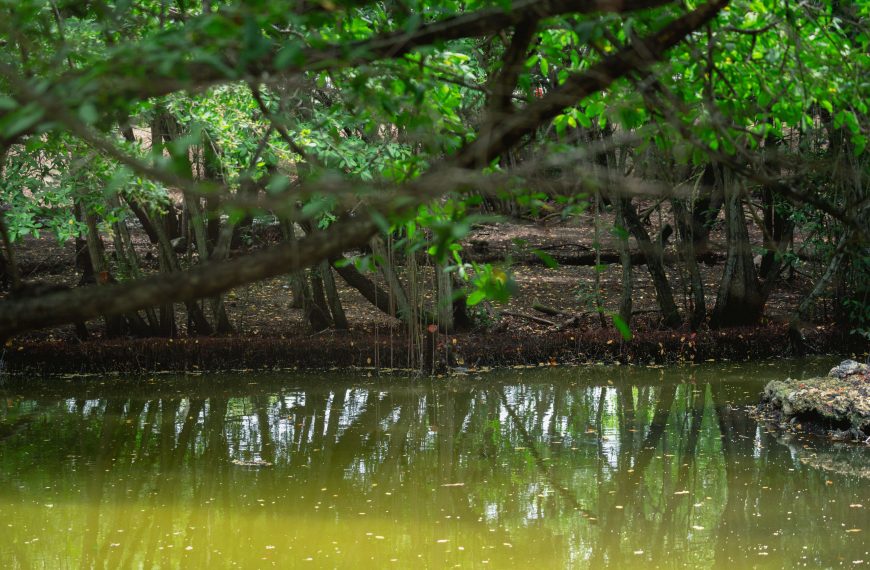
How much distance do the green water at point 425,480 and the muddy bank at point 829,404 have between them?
293mm

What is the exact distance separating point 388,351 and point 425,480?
5120mm

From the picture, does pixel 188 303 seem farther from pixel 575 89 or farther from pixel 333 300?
pixel 575 89

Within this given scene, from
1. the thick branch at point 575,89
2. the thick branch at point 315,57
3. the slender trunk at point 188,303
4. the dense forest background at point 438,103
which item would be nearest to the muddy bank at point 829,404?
the dense forest background at point 438,103

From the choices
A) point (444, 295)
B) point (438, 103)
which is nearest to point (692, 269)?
point (444, 295)

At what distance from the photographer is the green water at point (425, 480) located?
19.0ft

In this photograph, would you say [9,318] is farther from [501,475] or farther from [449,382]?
[449,382]

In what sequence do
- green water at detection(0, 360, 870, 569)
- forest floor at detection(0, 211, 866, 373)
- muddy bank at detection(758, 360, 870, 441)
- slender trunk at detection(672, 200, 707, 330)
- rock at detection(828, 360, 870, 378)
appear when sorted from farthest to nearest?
slender trunk at detection(672, 200, 707, 330) < forest floor at detection(0, 211, 866, 373) < rock at detection(828, 360, 870, 378) < muddy bank at detection(758, 360, 870, 441) < green water at detection(0, 360, 870, 569)

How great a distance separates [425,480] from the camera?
7406 millimetres

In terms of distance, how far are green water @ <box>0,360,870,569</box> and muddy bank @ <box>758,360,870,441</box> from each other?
0.96ft

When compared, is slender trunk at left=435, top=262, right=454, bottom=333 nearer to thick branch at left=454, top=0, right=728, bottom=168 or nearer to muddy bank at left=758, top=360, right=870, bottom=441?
muddy bank at left=758, top=360, right=870, bottom=441

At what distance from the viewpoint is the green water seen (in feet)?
19.0

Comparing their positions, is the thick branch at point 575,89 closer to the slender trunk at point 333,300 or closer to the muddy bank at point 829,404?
the muddy bank at point 829,404

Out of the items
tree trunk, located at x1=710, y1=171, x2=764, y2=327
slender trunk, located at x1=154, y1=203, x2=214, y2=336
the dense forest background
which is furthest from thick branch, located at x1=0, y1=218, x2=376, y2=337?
tree trunk, located at x1=710, y1=171, x2=764, y2=327

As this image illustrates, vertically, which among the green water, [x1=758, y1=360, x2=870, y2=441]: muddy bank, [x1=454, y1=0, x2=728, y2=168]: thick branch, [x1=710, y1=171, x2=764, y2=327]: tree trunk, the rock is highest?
[x1=454, y1=0, x2=728, y2=168]: thick branch
